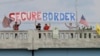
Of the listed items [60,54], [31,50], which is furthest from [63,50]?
[31,50]

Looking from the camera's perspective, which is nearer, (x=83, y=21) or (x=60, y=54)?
(x=60, y=54)

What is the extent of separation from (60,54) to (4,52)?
3292 millimetres

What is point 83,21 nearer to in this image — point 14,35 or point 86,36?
point 86,36

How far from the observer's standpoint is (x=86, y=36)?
928 inches

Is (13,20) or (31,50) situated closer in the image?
(31,50)

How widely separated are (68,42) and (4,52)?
3804 millimetres

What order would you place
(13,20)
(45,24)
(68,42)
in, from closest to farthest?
1. (68,42)
2. (45,24)
3. (13,20)

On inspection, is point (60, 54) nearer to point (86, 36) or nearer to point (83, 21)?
point (86, 36)

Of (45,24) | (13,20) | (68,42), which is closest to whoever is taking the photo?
(68,42)

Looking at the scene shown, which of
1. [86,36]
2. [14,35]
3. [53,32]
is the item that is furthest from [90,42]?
[14,35]

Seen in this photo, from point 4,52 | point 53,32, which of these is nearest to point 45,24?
point 53,32

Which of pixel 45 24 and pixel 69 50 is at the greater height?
pixel 45 24

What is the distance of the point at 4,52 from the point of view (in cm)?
2342

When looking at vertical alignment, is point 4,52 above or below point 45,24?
below
